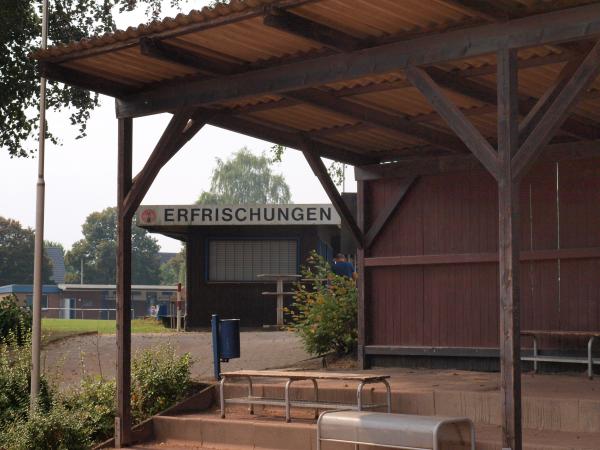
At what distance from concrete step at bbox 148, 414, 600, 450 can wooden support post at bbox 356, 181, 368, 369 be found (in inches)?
124

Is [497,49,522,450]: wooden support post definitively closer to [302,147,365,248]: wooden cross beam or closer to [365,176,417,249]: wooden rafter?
[302,147,365,248]: wooden cross beam

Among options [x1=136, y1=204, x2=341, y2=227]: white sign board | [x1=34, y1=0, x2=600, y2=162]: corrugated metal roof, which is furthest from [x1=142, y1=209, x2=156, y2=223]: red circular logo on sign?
[x1=34, y1=0, x2=600, y2=162]: corrugated metal roof

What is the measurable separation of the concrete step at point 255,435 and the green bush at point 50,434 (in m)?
0.87

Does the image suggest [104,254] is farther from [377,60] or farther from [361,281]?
[377,60]

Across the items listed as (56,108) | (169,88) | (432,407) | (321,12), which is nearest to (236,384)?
(432,407)

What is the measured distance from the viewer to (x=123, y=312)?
11664 mm

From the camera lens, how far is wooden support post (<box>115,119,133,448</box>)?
1162 centimetres

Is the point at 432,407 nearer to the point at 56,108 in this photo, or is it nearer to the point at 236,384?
the point at 236,384

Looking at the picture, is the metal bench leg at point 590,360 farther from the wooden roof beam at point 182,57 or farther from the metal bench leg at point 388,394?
the wooden roof beam at point 182,57

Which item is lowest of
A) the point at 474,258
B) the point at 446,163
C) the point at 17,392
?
the point at 17,392

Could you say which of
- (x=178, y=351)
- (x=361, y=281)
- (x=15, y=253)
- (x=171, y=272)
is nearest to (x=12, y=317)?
(x=178, y=351)

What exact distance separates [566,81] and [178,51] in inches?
146

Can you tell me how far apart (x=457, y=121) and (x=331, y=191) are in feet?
18.7

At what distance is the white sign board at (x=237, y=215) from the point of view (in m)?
24.4
